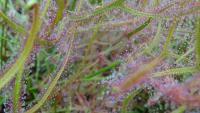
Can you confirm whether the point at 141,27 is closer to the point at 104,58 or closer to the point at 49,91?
the point at 49,91

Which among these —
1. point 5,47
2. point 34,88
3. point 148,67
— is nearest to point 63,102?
point 34,88

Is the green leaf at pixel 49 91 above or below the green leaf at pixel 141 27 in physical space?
below

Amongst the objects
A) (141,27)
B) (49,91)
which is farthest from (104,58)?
(49,91)

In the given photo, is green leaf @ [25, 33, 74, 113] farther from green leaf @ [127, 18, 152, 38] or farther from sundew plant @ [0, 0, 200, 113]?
green leaf @ [127, 18, 152, 38]

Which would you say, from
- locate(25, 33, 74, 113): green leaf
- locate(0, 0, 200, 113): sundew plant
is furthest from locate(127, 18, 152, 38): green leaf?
locate(25, 33, 74, 113): green leaf

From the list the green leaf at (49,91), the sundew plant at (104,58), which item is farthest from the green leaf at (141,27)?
the green leaf at (49,91)

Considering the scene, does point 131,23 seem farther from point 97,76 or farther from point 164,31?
point 97,76

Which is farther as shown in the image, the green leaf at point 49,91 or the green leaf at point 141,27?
the green leaf at point 141,27

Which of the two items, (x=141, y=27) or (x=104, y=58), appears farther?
(x=104, y=58)

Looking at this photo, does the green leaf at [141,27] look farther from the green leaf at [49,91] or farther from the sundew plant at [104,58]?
the green leaf at [49,91]
